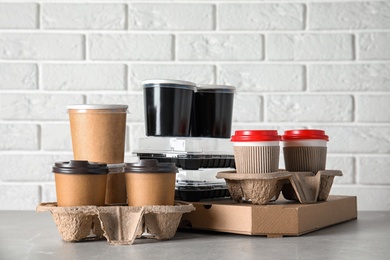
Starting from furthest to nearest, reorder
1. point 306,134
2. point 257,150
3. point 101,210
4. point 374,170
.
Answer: point 374,170 → point 306,134 → point 257,150 → point 101,210

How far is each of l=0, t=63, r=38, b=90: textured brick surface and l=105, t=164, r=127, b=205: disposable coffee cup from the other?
0.78 metres

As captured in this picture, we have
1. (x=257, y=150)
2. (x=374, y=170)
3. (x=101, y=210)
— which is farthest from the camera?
(x=374, y=170)

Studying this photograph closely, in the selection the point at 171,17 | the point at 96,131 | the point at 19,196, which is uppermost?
the point at 171,17

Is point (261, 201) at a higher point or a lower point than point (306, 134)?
lower

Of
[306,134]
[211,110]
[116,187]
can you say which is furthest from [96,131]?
[306,134]

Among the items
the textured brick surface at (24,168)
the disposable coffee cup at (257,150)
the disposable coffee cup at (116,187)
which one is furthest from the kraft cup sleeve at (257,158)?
the textured brick surface at (24,168)

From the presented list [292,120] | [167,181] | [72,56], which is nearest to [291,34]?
[292,120]

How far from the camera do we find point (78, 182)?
3.30ft

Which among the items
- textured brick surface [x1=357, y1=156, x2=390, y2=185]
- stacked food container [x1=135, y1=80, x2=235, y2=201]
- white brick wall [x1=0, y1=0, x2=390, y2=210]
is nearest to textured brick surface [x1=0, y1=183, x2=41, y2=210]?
white brick wall [x1=0, y1=0, x2=390, y2=210]

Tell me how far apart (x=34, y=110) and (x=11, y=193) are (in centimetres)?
26

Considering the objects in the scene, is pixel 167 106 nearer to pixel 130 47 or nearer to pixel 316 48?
pixel 130 47

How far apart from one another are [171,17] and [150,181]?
2.92 ft

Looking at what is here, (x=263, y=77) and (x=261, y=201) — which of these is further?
(x=263, y=77)

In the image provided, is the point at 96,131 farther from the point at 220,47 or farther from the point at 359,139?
the point at 359,139
